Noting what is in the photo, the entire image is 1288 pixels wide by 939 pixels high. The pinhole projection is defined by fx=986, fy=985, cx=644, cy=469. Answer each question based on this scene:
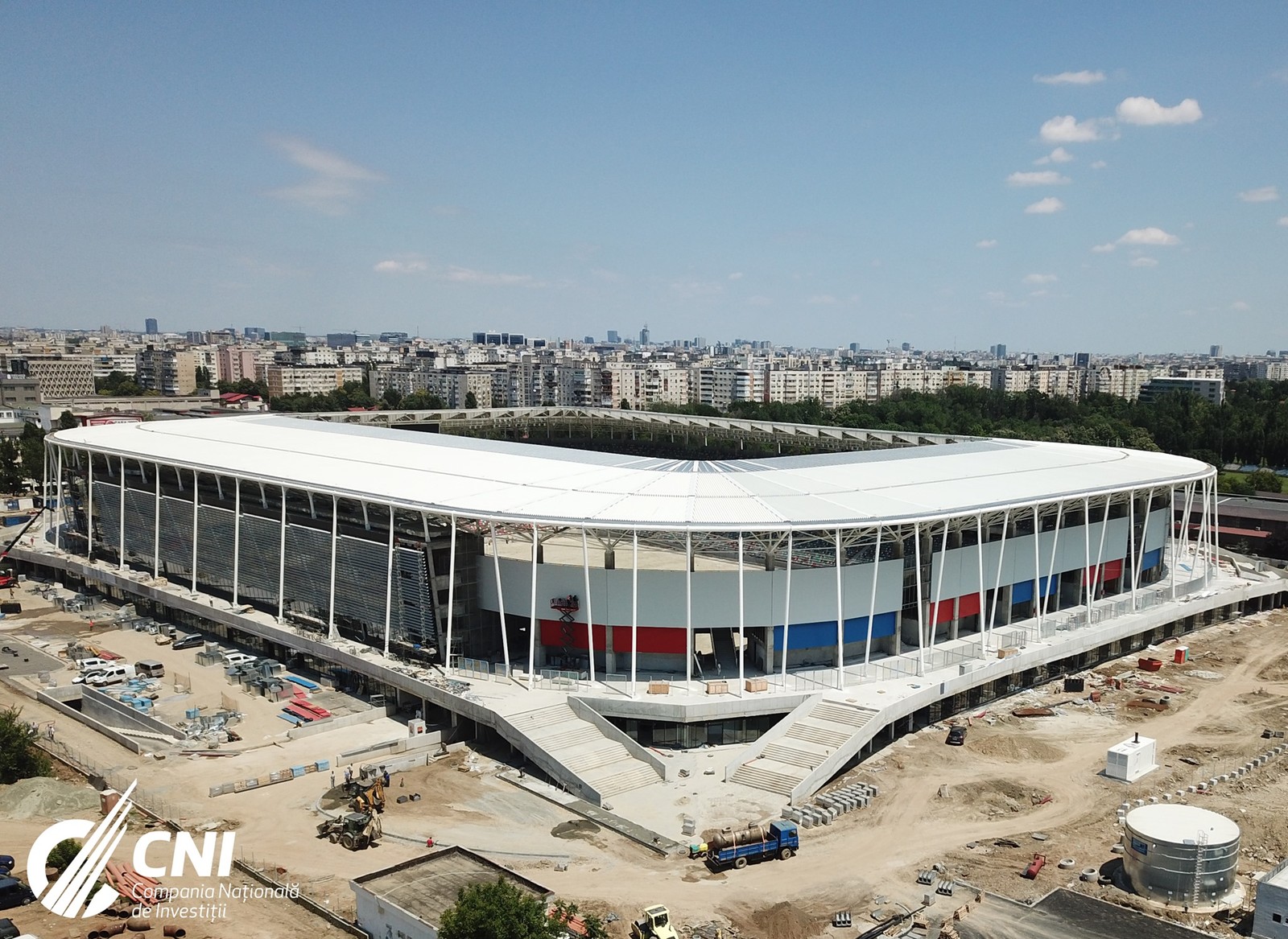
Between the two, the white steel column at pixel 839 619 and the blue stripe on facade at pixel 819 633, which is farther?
the blue stripe on facade at pixel 819 633

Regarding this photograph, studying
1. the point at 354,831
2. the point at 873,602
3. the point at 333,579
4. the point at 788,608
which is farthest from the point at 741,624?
the point at 333,579

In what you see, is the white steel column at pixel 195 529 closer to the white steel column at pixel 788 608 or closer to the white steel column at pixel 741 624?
the white steel column at pixel 741 624

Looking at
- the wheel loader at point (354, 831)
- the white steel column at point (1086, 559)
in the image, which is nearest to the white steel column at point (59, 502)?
the wheel loader at point (354, 831)

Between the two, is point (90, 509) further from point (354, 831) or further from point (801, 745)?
point (801, 745)

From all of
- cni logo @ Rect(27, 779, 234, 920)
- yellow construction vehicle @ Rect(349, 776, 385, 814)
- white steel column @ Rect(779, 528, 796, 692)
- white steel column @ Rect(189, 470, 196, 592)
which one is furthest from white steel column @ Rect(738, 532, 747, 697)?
white steel column @ Rect(189, 470, 196, 592)

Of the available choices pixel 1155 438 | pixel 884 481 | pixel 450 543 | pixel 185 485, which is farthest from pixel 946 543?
pixel 1155 438

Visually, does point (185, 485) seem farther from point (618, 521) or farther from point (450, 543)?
point (618, 521)

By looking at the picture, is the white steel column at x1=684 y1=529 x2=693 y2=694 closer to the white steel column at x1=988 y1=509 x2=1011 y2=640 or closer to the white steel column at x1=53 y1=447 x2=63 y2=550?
the white steel column at x1=988 y1=509 x2=1011 y2=640
